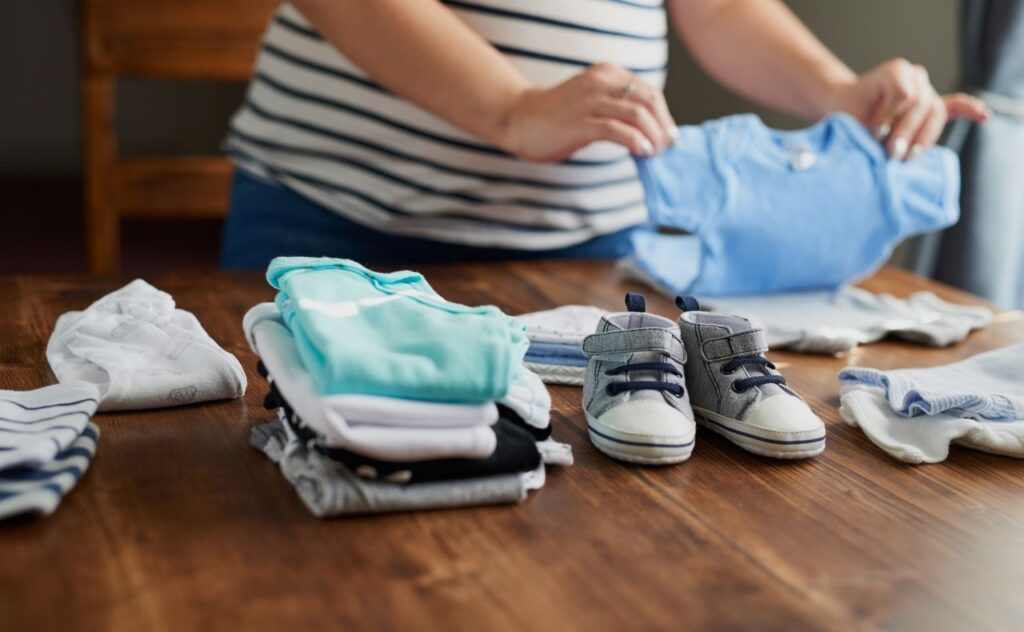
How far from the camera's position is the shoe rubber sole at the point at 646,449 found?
0.78 metres

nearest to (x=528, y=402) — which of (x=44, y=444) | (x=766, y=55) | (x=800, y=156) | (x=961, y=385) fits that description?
(x=44, y=444)

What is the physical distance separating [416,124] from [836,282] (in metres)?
0.56

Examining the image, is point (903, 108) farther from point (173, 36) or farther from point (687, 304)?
point (173, 36)

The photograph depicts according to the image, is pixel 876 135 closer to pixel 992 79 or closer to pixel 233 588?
pixel 992 79

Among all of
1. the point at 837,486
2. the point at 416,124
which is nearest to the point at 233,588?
the point at 837,486

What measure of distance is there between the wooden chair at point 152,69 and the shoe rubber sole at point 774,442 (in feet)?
5.75

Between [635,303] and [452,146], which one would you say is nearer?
[635,303]

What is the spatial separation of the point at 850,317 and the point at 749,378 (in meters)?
0.46

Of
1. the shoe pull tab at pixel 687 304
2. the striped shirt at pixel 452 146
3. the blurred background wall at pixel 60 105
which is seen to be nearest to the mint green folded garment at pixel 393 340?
the shoe pull tab at pixel 687 304

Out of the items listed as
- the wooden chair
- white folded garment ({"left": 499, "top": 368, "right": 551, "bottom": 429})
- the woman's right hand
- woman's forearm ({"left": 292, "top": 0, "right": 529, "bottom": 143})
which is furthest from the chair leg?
white folded garment ({"left": 499, "top": 368, "right": 551, "bottom": 429})

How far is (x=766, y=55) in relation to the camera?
1.49 meters

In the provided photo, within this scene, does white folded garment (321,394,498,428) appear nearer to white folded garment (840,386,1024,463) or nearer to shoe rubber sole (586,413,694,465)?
shoe rubber sole (586,413,694,465)

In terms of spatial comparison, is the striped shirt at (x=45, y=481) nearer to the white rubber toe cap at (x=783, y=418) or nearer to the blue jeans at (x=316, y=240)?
the white rubber toe cap at (x=783, y=418)

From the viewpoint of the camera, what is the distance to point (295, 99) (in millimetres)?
1395
